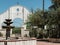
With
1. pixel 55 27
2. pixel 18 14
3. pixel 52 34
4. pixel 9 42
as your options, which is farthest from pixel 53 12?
pixel 18 14

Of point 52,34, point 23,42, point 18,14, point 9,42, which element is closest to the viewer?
point 9,42

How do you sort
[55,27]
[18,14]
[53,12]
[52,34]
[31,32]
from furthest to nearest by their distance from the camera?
[18,14] → [31,32] → [52,34] → [55,27] → [53,12]

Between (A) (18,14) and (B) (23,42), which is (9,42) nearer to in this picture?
(B) (23,42)

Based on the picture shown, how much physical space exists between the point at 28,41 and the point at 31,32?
27.2m

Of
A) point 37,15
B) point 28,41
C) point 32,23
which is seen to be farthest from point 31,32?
point 28,41

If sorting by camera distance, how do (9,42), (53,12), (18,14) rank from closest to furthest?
(9,42)
(53,12)
(18,14)

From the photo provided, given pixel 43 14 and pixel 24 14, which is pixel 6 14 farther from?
pixel 43 14

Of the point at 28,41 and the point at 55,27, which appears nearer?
the point at 28,41

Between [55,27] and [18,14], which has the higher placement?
[18,14]

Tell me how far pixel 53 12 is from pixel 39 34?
10.2m

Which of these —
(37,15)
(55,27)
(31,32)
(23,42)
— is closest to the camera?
(23,42)

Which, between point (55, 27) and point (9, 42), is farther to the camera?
point (55, 27)

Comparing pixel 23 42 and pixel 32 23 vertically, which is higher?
pixel 32 23

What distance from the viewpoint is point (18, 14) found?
60.3 metres
